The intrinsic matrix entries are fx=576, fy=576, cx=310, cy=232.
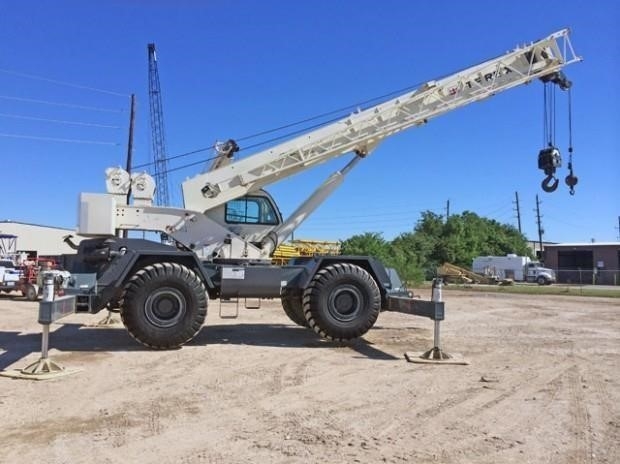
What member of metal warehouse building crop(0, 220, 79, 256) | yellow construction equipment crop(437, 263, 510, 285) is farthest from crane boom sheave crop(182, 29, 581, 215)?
metal warehouse building crop(0, 220, 79, 256)

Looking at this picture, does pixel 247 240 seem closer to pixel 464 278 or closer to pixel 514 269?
pixel 464 278

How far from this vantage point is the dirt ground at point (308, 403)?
5164 mm

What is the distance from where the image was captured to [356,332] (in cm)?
1129

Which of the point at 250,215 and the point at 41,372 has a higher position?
the point at 250,215

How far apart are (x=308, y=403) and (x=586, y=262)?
210ft

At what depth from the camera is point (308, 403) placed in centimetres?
682

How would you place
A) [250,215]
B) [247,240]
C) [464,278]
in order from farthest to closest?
[464,278]
[250,215]
[247,240]

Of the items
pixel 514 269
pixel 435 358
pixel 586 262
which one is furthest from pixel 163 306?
pixel 586 262

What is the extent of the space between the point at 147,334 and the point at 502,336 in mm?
8006

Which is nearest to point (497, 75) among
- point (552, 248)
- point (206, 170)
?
point (206, 170)

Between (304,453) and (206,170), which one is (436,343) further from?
(206,170)

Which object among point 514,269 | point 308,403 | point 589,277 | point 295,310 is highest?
point 514,269

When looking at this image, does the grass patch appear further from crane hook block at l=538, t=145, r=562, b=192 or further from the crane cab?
the crane cab

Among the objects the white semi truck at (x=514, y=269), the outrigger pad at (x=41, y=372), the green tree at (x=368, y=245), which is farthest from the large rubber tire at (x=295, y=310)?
the white semi truck at (x=514, y=269)
